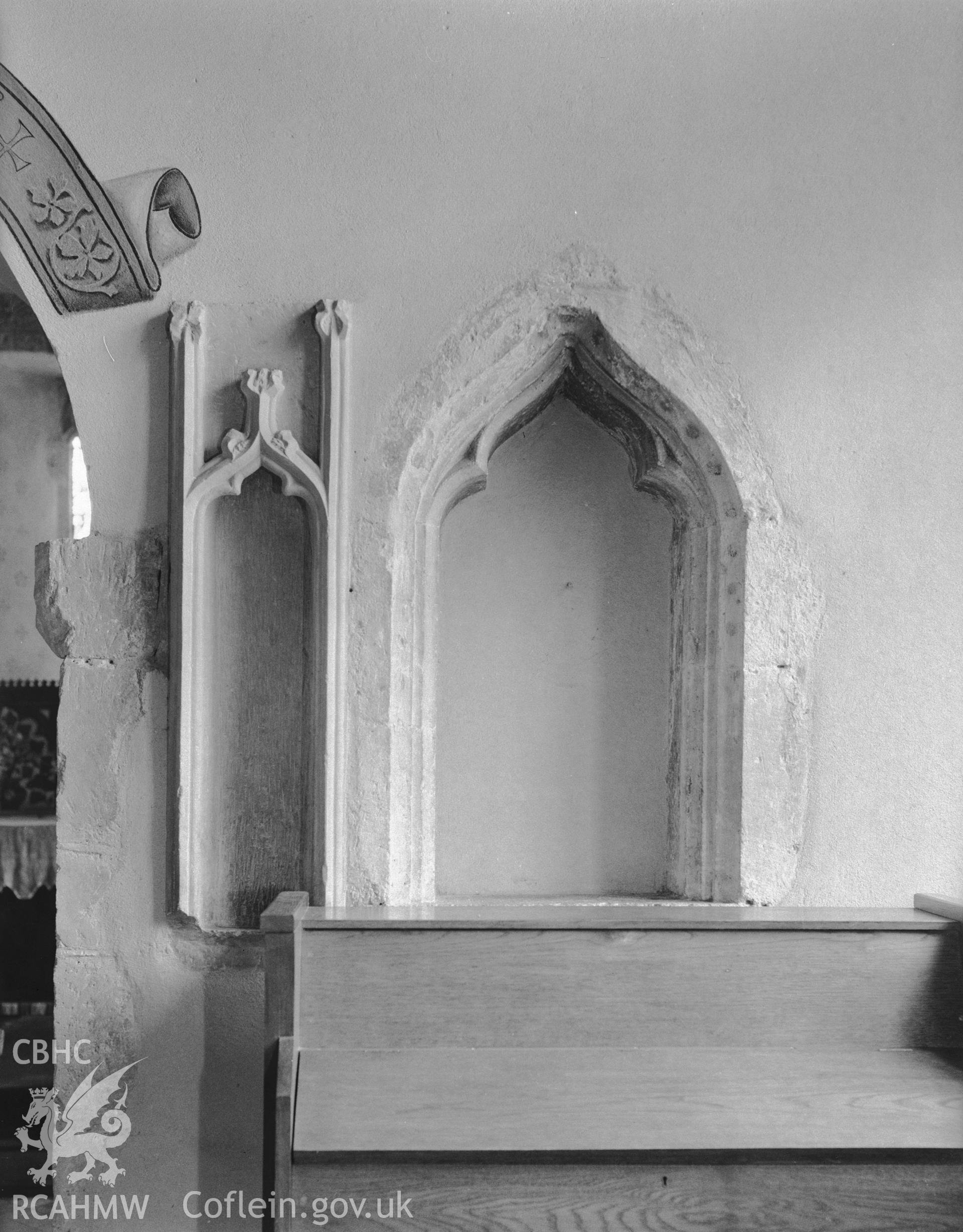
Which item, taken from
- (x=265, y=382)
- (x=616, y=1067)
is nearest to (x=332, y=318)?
(x=265, y=382)

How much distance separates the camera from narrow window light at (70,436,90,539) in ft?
20.4

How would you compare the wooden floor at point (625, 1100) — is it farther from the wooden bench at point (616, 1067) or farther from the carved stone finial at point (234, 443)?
Answer: the carved stone finial at point (234, 443)

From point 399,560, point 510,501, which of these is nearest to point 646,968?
point 399,560

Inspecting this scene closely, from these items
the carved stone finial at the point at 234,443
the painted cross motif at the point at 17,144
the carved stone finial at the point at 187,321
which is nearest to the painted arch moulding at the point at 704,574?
the carved stone finial at the point at 234,443

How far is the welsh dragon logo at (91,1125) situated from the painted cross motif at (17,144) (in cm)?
221

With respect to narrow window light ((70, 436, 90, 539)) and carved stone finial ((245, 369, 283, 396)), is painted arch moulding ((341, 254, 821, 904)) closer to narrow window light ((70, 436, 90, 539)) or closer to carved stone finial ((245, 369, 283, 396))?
carved stone finial ((245, 369, 283, 396))

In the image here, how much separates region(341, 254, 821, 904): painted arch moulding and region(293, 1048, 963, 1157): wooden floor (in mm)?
580

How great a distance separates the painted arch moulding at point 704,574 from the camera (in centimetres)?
281

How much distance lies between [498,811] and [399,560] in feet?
2.62

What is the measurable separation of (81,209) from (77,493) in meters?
3.66

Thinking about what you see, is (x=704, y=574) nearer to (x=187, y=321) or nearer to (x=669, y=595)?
(x=669, y=595)

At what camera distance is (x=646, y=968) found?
95.7 inches

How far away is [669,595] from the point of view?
3188mm

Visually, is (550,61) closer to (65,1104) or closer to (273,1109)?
(273,1109)
